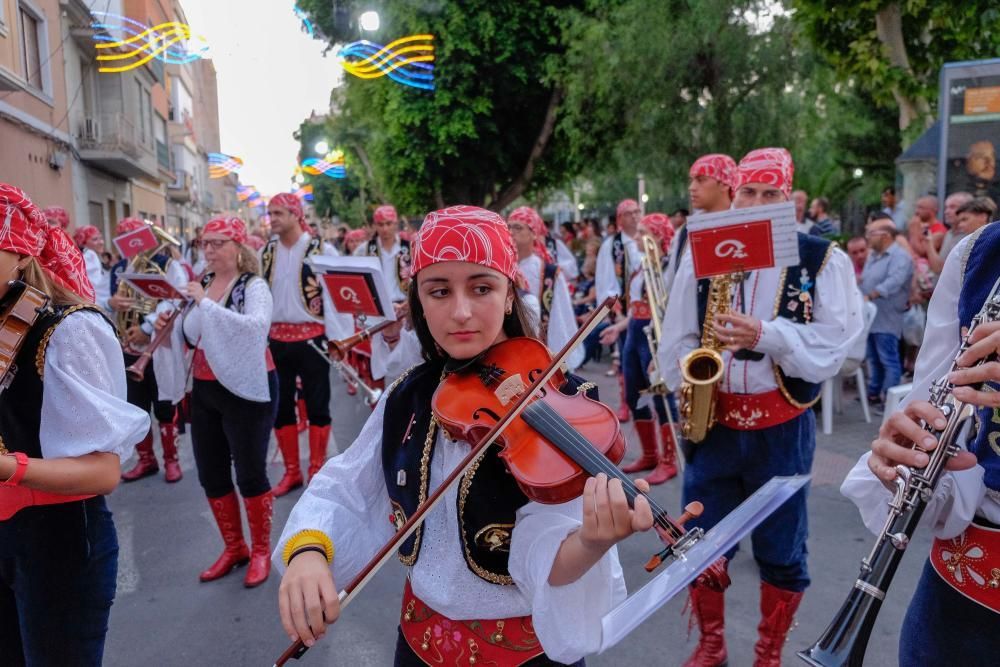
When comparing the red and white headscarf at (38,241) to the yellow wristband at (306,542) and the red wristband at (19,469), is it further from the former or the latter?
the yellow wristband at (306,542)

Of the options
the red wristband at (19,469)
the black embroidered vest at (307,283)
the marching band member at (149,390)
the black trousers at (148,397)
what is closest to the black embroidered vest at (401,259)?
the black embroidered vest at (307,283)

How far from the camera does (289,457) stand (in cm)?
558

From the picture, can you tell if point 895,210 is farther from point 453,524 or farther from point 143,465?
point 453,524

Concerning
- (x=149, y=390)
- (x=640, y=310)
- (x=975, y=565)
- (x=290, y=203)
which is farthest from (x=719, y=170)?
(x=149, y=390)

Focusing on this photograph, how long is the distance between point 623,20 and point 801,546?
41.6 ft

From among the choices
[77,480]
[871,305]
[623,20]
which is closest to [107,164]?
[623,20]

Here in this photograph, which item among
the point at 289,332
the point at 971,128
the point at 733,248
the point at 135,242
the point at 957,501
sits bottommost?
the point at 289,332

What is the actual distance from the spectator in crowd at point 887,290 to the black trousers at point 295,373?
18.9ft

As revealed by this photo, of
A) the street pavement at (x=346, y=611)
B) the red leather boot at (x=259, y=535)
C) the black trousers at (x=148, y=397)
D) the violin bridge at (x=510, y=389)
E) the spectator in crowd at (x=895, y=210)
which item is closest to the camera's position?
the violin bridge at (x=510, y=389)

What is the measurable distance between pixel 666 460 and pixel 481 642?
14.3ft

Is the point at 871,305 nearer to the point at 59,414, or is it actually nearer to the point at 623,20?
the point at 59,414

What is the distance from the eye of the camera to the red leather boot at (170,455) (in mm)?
5914

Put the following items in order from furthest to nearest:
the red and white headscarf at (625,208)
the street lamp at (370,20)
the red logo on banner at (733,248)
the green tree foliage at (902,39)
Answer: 1. the street lamp at (370,20)
2. the green tree foliage at (902,39)
3. the red and white headscarf at (625,208)
4. the red logo on banner at (733,248)

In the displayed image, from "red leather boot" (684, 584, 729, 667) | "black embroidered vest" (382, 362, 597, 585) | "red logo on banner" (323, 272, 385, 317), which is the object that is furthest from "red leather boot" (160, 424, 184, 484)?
"black embroidered vest" (382, 362, 597, 585)
